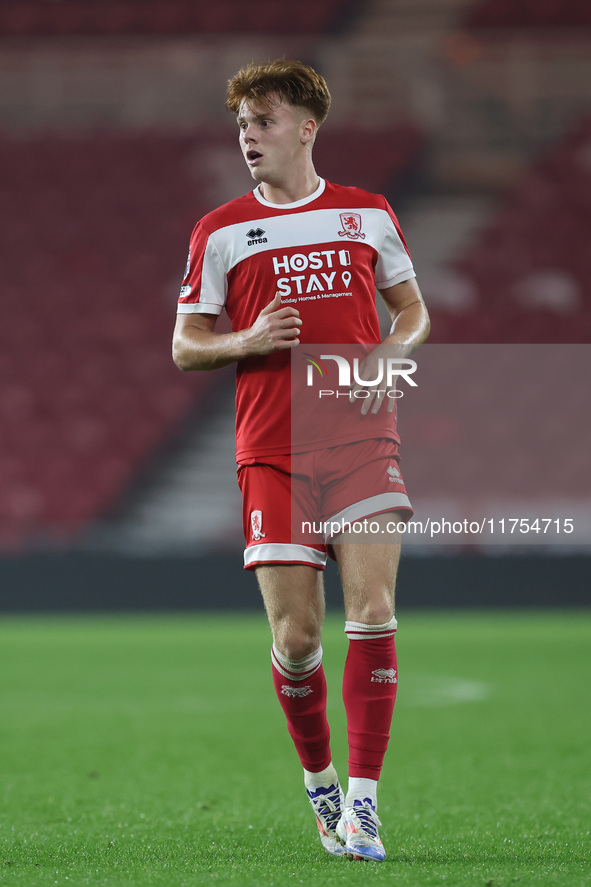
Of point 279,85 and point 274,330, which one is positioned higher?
point 279,85

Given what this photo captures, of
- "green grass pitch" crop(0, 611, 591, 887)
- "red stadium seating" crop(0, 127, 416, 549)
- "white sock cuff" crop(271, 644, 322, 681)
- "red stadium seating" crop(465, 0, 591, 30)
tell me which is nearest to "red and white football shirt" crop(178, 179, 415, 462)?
"white sock cuff" crop(271, 644, 322, 681)

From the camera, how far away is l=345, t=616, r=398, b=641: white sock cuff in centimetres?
297

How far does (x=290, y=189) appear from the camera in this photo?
3.25 m

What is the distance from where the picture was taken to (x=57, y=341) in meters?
13.5

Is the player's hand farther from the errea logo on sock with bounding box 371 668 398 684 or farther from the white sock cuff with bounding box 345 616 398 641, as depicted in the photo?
the errea logo on sock with bounding box 371 668 398 684

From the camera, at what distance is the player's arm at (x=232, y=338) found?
119 inches

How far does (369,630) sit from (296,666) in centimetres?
25

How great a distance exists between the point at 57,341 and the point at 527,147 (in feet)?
21.4

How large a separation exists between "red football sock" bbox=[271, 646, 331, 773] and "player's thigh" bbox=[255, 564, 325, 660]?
0.28 ft

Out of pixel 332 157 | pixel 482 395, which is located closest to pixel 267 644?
pixel 482 395

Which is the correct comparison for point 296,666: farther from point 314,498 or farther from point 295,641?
point 314,498

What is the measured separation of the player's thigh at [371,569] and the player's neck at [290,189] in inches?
37.4

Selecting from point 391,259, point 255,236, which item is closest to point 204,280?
point 255,236

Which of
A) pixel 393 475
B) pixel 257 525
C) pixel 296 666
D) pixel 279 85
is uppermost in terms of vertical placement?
pixel 279 85
